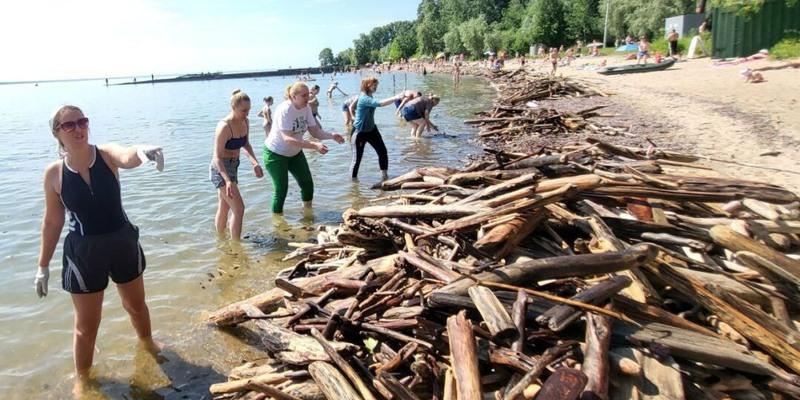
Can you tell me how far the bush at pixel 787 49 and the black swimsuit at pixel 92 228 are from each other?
28.2 m

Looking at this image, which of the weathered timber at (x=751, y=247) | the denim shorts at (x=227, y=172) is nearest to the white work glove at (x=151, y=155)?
the denim shorts at (x=227, y=172)

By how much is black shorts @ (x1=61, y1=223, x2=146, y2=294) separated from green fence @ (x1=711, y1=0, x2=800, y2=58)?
32403 mm

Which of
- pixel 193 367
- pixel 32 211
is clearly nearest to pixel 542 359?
pixel 193 367

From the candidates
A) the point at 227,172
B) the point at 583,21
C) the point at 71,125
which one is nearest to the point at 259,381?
→ the point at 71,125

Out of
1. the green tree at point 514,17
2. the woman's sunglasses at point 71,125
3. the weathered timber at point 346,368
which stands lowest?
the weathered timber at point 346,368

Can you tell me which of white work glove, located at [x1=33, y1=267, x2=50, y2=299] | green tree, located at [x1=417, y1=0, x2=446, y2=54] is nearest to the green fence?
white work glove, located at [x1=33, y1=267, x2=50, y2=299]

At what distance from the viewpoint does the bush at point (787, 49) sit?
74.9 feet

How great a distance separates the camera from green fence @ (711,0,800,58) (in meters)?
25.8

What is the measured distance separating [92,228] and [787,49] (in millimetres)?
29520

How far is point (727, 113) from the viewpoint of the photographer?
13789mm

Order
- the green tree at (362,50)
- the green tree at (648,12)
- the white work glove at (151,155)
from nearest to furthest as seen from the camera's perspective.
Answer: the white work glove at (151,155) → the green tree at (648,12) → the green tree at (362,50)

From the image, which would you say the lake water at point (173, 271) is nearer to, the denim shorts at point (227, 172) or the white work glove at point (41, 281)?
the white work glove at point (41, 281)

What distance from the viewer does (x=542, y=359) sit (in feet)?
9.12

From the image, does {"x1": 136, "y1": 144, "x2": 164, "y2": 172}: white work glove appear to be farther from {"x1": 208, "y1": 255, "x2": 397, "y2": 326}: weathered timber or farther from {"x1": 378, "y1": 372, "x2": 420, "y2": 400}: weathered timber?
{"x1": 378, "y1": 372, "x2": 420, "y2": 400}: weathered timber
